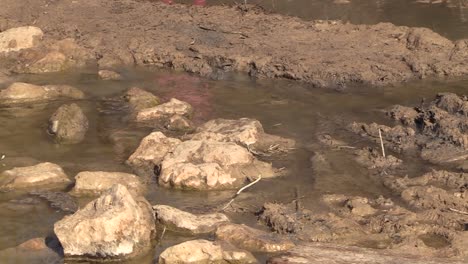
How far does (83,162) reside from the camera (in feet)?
32.4

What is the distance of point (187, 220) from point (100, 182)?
52.3 inches

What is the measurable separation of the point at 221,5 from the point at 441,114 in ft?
23.9

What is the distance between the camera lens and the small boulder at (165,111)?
→ 11.2 meters

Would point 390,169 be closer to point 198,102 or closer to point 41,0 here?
point 198,102

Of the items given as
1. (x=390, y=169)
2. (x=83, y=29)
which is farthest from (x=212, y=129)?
(x=83, y=29)

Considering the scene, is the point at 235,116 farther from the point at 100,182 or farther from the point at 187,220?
Result: the point at 187,220

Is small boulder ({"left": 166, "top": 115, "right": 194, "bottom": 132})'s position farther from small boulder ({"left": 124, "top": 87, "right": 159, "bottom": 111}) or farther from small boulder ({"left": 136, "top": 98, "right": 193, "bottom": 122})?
small boulder ({"left": 124, "top": 87, "right": 159, "bottom": 111})

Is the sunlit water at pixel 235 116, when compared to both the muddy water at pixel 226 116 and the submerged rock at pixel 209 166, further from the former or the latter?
the submerged rock at pixel 209 166

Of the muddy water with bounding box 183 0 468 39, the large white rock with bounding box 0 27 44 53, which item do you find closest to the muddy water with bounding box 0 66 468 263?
the large white rock with bounding box 0 27 44 53

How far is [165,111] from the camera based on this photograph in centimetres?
1132

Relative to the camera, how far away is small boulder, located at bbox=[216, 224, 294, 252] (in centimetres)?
749

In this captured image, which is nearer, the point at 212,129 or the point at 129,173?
the point at 129,173

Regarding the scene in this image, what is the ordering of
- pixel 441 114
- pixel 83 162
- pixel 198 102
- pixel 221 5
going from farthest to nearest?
pixel 221 5, pixel 198 102, pixel 441 114, pixel 83 162

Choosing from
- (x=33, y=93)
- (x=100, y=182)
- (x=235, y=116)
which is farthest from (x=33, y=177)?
(x=33, y=93)
